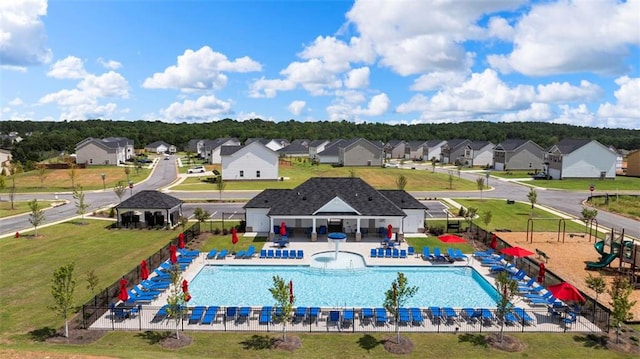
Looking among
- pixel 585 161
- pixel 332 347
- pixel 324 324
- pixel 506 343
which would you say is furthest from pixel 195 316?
pixel 585 161

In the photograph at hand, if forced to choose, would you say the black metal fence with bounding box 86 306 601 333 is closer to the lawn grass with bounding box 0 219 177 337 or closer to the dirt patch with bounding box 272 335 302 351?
the dirt patch with bounding box 272 335 302 351

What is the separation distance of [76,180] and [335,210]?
63.9 meters

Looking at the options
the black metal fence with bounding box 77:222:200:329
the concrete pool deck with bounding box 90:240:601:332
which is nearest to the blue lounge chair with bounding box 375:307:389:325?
the concrete pool deck with bounding box 90:240:601:332

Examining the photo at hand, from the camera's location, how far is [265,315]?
21734mm

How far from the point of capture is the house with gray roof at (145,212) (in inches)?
1678

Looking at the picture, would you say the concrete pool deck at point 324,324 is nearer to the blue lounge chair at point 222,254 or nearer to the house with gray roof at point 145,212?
the blue lounge chair at point 222,254

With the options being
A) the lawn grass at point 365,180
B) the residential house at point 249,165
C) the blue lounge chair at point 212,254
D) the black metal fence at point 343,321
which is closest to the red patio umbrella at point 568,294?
the black metal fence at point 343,321

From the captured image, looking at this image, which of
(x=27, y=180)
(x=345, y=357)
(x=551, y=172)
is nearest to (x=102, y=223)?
(x=345, y=357)

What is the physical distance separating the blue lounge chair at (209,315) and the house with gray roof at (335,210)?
15452mm

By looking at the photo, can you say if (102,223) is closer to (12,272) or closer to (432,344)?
(12,272)

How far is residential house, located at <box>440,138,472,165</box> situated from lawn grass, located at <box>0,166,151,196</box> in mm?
82590

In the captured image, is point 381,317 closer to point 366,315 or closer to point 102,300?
point 366,315

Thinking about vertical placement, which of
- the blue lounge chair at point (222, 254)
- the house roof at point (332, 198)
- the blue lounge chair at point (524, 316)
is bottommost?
the blue lounge chair at point (524, 316)

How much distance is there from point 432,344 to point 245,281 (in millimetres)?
13815
